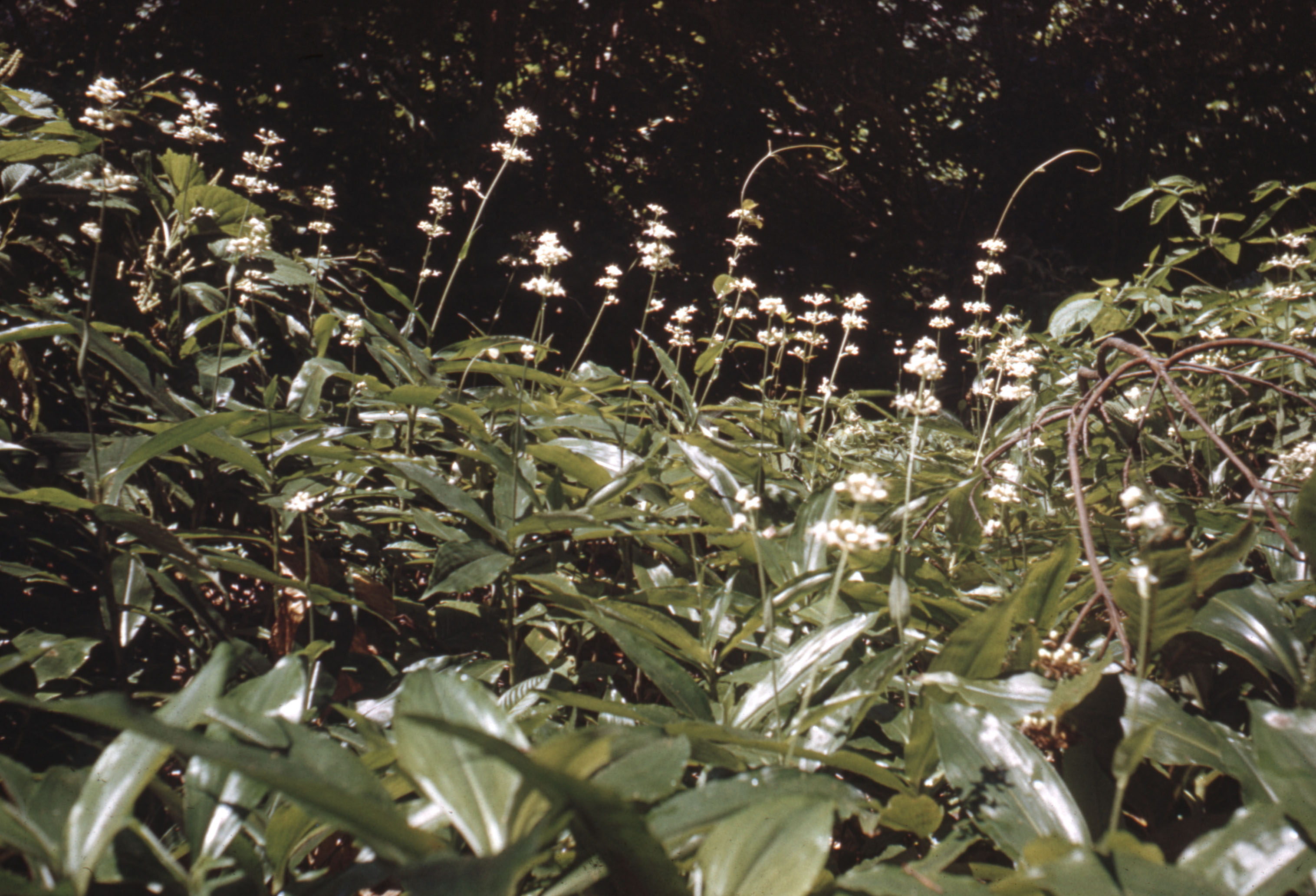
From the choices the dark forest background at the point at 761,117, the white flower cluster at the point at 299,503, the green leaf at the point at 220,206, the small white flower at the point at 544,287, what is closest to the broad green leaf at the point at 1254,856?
the white flower cluster at the point at 299,503

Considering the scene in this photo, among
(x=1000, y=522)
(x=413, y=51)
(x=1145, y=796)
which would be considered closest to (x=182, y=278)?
(x=1000, y=522)

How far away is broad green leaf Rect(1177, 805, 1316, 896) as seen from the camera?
0.50 m

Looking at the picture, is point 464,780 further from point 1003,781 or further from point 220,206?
point 220,206

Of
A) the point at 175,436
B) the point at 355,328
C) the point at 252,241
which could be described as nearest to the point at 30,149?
the point at 252,241

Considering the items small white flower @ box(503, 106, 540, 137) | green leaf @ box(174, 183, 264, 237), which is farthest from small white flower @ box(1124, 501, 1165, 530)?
green leaf @ box(174, 183, 264, 237)

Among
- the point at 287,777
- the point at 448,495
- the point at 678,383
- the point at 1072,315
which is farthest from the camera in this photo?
the point at 1072,315

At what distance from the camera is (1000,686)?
0.71 m

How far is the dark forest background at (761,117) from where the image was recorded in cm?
366

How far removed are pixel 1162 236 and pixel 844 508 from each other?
443cm

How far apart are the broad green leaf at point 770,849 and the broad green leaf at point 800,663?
0.65 ft

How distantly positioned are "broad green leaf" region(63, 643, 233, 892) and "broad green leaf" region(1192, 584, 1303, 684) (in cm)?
82

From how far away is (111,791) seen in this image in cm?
50

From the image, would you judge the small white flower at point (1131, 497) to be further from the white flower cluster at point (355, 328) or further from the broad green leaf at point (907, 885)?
the white flower cluster at point (355, 328)

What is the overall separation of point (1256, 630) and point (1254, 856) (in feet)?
0.84
